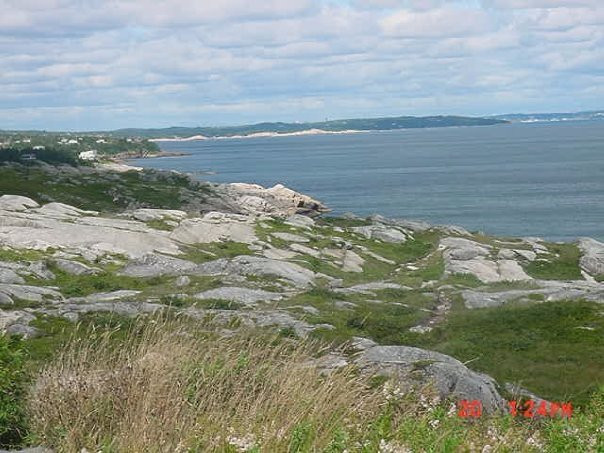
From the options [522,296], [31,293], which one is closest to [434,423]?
[31,293]

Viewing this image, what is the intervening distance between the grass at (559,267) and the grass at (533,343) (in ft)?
86.6

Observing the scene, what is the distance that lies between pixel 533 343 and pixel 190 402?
2532 centimetres

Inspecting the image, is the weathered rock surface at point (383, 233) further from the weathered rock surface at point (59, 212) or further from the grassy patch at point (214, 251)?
the weathered rock surface at point (59, 212)

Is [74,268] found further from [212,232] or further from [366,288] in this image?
[366,288]

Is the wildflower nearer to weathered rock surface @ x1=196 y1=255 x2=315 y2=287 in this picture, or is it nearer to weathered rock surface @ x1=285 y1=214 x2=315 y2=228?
weathered rock surface @ x1=196 y1=255 x2=315 y2=287

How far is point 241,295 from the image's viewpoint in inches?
1537

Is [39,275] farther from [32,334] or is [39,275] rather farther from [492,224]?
[492,224]

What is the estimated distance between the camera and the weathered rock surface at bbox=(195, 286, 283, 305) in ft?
125

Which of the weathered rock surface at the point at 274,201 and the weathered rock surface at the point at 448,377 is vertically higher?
the weathered rock surface at the point at 448,377

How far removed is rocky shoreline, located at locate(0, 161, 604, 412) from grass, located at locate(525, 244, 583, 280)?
1.19ft

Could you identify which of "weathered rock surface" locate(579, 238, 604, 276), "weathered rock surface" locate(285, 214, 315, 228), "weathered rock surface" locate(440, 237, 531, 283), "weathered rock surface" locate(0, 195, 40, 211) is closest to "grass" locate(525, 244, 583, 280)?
"weathered rock surface" locate(579, 238, 604, 276)

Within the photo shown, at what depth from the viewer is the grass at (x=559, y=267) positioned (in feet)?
208

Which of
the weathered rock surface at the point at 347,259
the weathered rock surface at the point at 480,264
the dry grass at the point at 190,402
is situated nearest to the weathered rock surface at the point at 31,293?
the dry grass at the point at 190,402

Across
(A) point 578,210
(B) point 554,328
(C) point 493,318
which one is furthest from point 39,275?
(A) point 578,210
